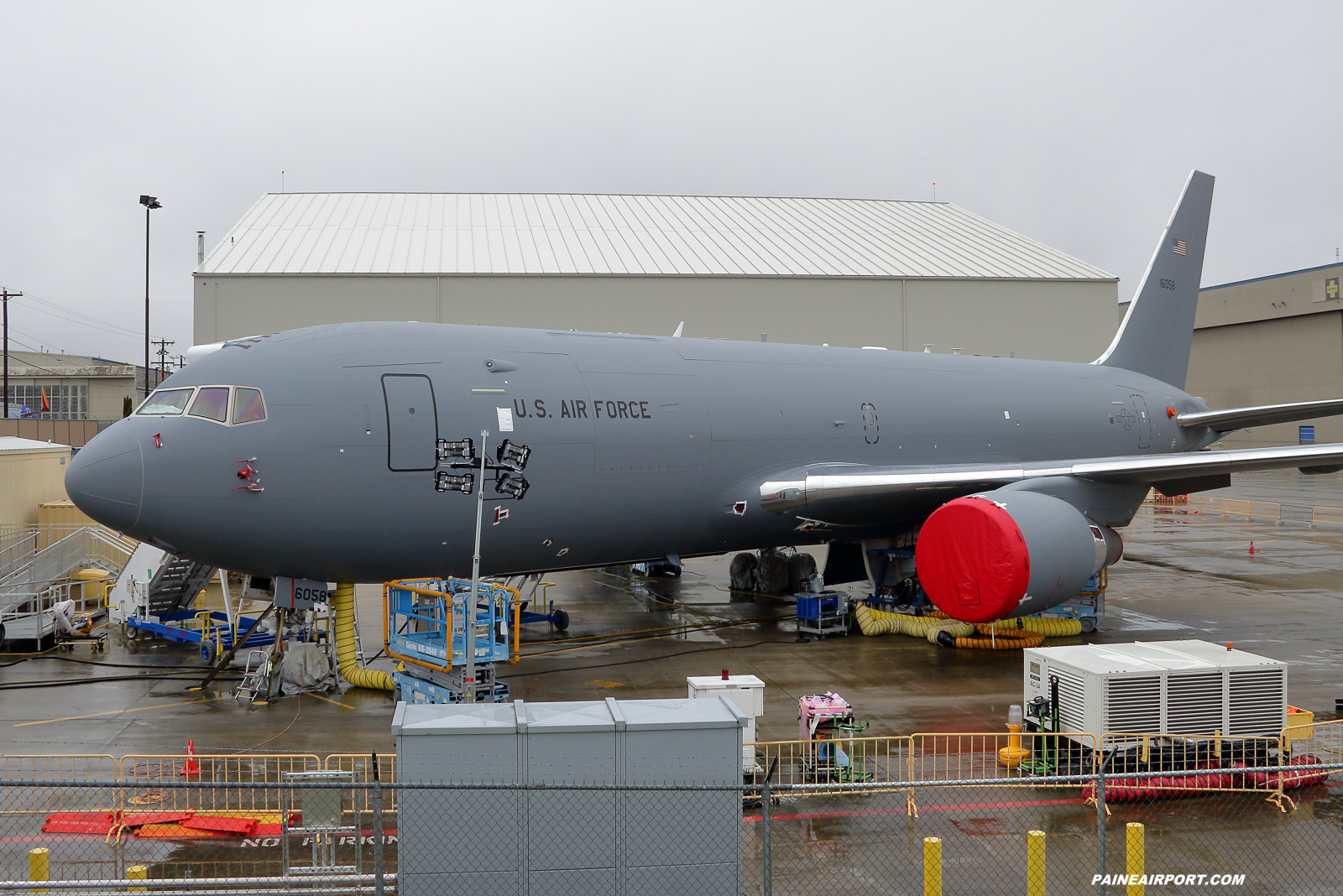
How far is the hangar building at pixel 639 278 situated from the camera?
31469mm

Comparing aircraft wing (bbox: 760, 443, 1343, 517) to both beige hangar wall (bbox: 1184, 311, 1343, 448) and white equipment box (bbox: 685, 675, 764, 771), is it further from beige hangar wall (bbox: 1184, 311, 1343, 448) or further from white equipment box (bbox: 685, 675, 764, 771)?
beige hangar wall (bbox: 1184, 311, 1343, 448)

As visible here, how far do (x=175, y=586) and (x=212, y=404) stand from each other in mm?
8029

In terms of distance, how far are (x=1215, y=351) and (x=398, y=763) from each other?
79685mm

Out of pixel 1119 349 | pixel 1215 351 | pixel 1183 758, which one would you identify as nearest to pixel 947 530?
pixel 1183 758

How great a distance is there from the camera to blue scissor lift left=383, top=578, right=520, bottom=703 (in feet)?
42.0

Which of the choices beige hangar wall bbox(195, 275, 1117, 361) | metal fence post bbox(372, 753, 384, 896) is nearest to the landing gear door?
beige hangar wall bbox(195, 275, 1117, 361)

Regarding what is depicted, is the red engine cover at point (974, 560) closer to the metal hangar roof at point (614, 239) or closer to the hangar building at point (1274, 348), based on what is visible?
the metal hangar roof at point (614, 239)

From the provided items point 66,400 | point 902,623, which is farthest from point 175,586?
point 66,400

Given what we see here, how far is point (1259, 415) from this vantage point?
22.7 meters

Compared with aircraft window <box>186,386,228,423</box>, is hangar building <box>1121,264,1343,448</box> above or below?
above

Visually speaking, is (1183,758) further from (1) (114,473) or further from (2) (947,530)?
(1) (114,473)

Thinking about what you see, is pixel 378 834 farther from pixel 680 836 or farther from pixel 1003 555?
pixel 1003 555

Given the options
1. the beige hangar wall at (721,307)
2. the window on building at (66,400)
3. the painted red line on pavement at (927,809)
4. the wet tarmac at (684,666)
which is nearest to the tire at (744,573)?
the wet tarmac at (684,666)

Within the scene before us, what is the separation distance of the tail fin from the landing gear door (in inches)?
54.7
